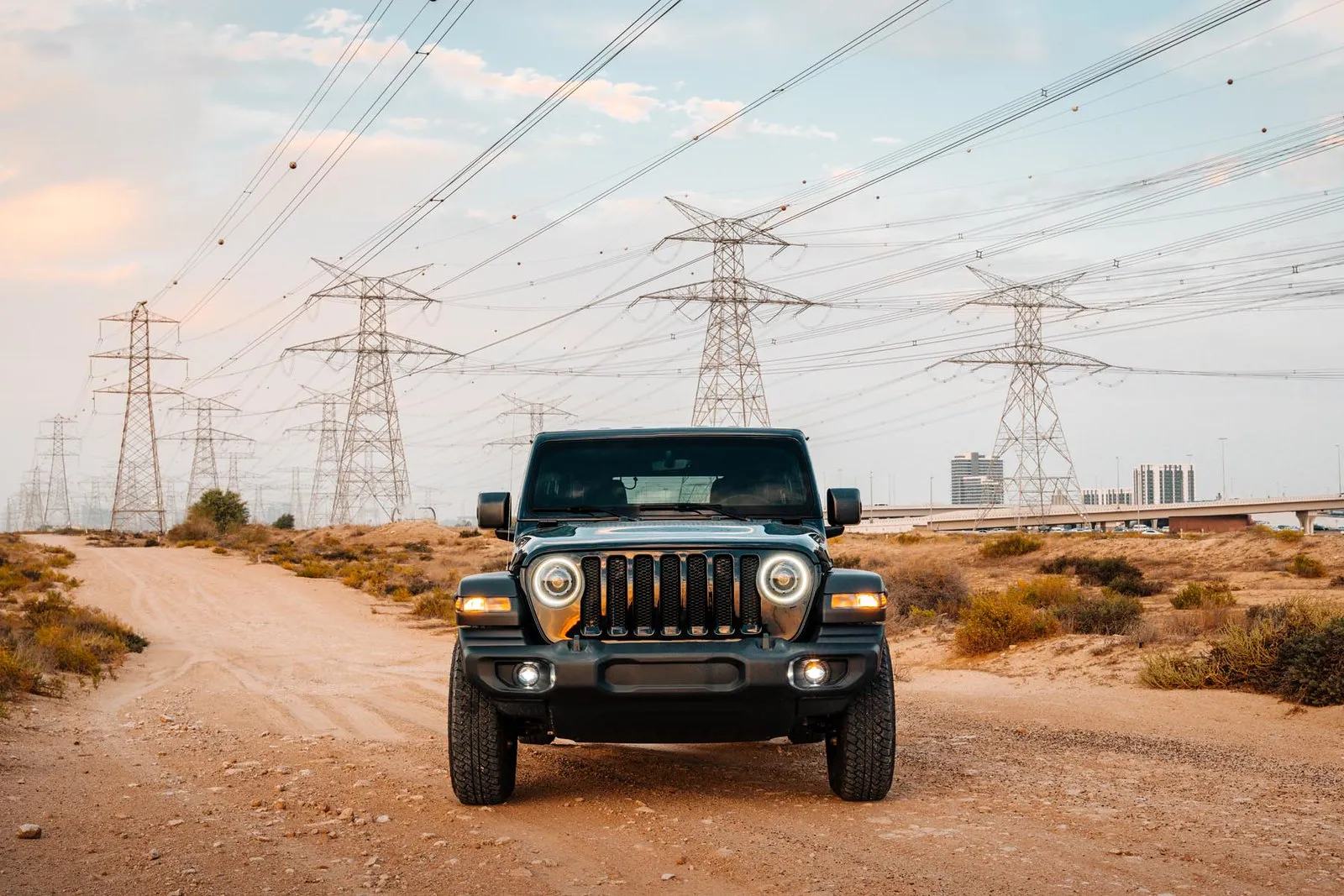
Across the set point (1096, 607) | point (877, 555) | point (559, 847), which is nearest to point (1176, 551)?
point (877, 555)

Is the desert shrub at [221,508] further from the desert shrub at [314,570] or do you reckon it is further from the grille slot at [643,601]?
the grille slot at [643,601]

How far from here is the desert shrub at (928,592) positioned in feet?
78.7

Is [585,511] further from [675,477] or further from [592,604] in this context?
[592,604]

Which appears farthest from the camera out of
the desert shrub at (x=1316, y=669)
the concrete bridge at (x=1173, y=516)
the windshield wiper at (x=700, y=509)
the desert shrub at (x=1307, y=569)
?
the concrete bridge at (x=1173, y=516)

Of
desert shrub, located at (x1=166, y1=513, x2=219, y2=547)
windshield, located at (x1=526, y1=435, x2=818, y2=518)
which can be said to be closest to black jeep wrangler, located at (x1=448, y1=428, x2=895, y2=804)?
windshield, located at (x1=526, y1=435, x2=818, y2=518)

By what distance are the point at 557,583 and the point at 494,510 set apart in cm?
145

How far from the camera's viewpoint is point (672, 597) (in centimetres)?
716

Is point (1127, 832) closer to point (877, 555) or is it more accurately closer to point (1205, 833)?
point (1205, 833)

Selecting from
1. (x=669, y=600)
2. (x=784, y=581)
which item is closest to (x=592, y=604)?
(x=669, y=600)

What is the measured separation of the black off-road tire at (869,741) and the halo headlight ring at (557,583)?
180cm

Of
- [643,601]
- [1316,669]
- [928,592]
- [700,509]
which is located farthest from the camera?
[928,592]

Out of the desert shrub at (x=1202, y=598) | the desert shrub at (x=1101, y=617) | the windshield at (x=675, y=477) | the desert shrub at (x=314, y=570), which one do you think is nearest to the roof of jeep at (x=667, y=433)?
the windshield at (x=675, y=477)

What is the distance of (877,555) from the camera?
46469 millimetres

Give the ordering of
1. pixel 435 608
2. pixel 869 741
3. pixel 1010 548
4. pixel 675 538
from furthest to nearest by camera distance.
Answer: pixel 1010 548
pixel 435 608
pixel 869 741
pixel 675 538
